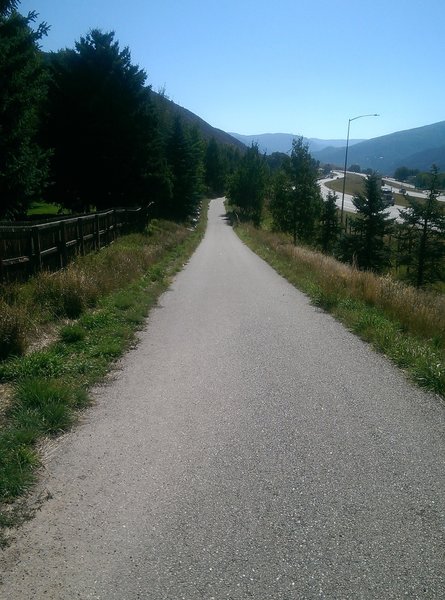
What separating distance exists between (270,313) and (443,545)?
24.9 ft

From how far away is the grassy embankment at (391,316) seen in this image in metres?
6.41

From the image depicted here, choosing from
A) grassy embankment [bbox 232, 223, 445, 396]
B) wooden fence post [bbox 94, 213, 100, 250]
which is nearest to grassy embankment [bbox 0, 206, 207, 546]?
wooden fence post [bbox 94, 213, 100, 250]

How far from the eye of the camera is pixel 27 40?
14891mm

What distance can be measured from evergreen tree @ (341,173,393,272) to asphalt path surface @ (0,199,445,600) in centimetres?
3219

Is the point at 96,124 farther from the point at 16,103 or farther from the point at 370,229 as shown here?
the point at 370,229

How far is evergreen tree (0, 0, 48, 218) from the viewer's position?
14.4 meters

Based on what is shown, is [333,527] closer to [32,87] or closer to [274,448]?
[274,448]

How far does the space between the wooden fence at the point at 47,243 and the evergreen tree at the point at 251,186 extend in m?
46.2

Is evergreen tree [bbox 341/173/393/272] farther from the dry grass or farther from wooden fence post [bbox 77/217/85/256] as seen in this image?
wooden fence post [bbox 77/217/85/256]

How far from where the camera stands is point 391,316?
9.49 m

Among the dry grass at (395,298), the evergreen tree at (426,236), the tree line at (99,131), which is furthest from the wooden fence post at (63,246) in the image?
the evergreen tree at (426,236)

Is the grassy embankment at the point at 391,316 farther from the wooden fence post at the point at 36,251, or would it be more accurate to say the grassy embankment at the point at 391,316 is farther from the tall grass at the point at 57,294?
the wooden fence post at the point at 36,251

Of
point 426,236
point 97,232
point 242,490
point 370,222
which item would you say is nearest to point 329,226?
point 370,222

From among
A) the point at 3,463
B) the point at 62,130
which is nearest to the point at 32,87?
the point at 62,130
